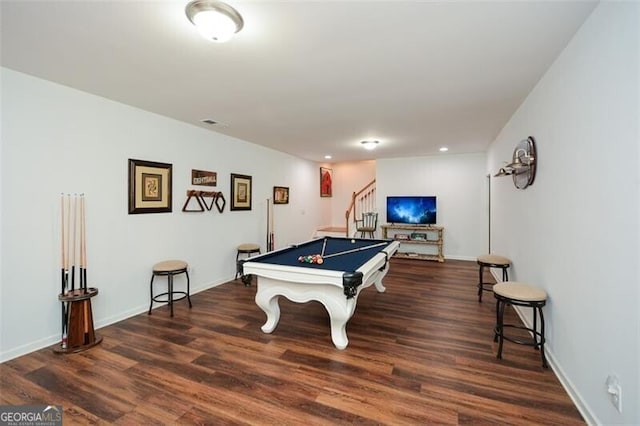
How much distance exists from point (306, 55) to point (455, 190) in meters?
5.76

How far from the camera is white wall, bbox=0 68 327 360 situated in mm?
2637

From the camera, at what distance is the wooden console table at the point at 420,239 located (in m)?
6.85

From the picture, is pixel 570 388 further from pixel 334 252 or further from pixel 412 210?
pixel 412 210

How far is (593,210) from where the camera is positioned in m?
1.78

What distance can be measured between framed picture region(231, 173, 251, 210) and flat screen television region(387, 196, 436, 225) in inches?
142

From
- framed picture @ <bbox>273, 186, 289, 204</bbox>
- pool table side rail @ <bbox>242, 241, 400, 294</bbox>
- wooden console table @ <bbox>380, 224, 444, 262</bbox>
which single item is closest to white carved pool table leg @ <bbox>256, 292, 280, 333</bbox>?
pool table side rail @ <bbox>242, 241, 400, 294</bbox>

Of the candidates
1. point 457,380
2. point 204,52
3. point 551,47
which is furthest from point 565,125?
point 204,52

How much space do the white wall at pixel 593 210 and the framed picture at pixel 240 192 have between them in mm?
4341

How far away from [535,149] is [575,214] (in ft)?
3.58

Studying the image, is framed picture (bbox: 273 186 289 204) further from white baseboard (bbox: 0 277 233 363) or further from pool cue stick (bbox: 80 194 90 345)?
pool cue stick (bbox: 80 194 90 345)

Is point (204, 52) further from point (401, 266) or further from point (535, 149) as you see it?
point (401, 266)

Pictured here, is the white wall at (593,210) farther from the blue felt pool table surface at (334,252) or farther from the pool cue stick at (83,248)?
the pool cue stick at (83,248)

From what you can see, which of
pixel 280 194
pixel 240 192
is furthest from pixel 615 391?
pixel 280 194

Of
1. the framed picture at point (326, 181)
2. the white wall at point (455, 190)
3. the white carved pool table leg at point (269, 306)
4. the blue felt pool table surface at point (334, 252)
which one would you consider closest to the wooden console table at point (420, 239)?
the white wall at point (455, 190)
